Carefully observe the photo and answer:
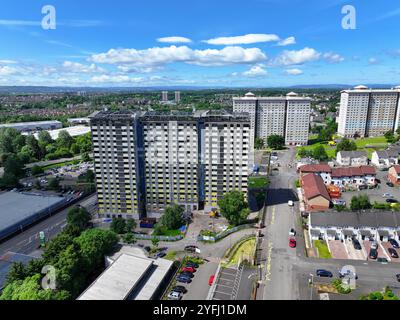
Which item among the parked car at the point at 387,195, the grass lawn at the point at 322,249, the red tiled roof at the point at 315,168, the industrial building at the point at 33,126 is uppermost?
the industrial building at the point at 33,126

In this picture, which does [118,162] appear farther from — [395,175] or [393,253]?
[395,175]

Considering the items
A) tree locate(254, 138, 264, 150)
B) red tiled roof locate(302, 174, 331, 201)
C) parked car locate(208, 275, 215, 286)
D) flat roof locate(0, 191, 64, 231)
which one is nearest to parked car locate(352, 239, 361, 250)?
red tiled roof locate(302, 174, 331, 201)

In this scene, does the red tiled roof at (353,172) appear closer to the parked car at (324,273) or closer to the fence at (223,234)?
the fence at (223,234)

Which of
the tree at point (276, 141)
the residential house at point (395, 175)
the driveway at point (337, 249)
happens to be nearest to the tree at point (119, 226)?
the driveway at point (337, 249)
